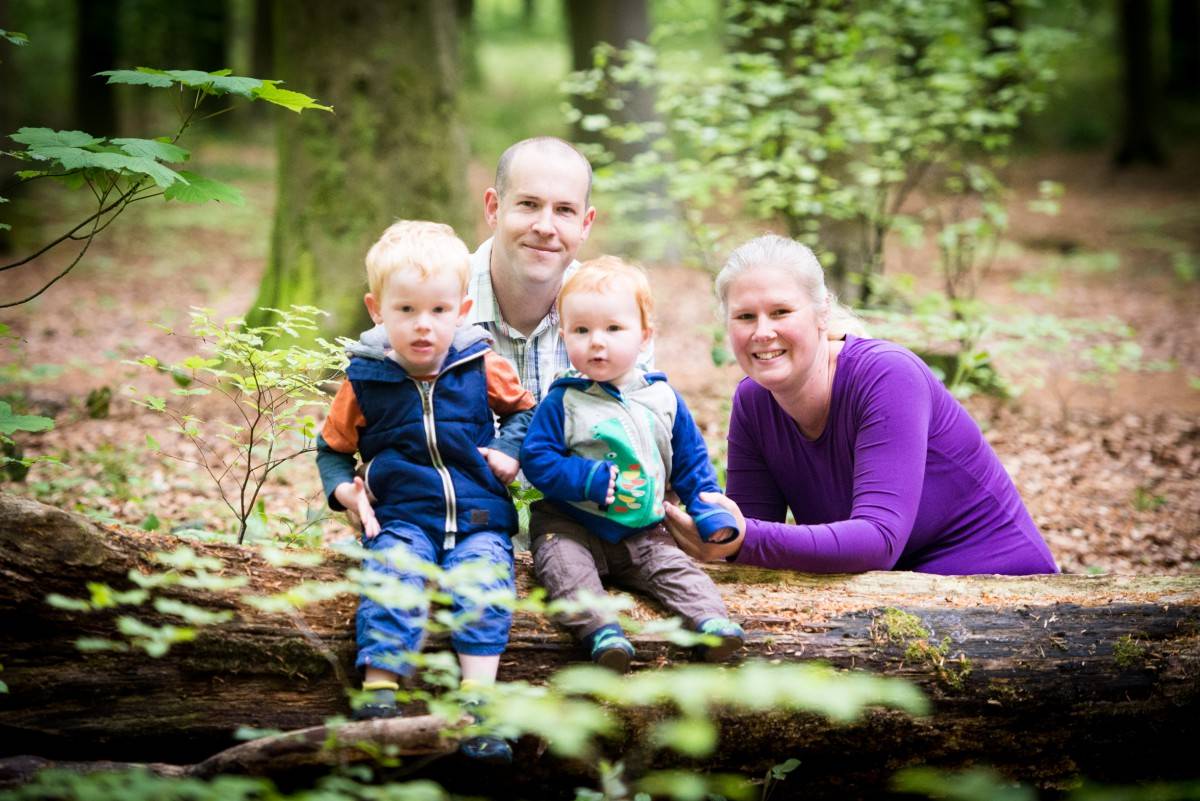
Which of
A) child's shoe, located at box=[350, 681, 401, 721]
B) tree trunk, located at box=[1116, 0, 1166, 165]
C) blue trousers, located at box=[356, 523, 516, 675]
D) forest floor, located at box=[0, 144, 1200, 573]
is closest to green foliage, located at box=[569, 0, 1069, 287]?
forest floor, located at box=[0, 144, 1200, 573]

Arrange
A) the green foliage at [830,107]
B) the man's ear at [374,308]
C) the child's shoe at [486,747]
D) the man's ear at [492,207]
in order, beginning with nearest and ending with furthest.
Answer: the child's shoe at [486,747]
the man's ear at [374,308]
the man's ear at [492,207]
the green foliage at [830,107]

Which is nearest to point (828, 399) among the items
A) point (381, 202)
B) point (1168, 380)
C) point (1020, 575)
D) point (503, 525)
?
point (1020, 575)

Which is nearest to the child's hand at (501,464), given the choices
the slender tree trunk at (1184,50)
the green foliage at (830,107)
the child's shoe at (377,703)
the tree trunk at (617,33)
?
the child's shoe at (377,703)

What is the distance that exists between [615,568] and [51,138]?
221 centimetres

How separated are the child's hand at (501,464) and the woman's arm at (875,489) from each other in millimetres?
786

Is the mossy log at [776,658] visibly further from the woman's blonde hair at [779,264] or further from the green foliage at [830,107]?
the green foliage at [830,107]

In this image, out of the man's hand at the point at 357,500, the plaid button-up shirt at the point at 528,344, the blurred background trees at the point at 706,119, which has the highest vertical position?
the blurred background trees at the point at 706,119

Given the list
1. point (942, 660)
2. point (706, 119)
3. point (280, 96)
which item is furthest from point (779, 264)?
point (706, 119)

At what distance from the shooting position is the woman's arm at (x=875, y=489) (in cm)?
299

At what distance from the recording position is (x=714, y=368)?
28.6 feet

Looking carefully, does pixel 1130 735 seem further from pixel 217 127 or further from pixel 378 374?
pixel 217 127

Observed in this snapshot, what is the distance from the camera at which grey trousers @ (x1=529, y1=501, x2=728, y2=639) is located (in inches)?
108

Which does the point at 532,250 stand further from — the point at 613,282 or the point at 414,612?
the point at 414,612

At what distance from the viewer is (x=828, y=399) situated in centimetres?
326
